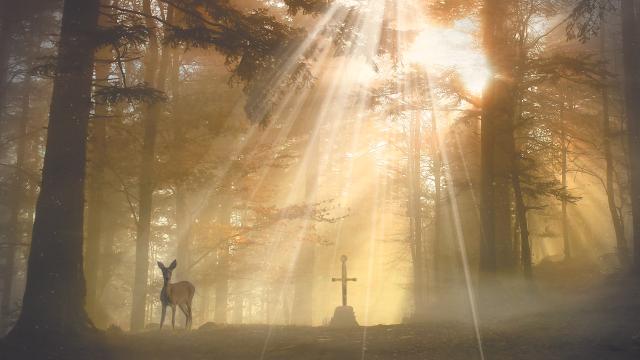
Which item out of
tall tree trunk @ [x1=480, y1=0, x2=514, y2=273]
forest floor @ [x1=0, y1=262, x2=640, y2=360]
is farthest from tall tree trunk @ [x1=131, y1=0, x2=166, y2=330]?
tall tree trunk @ [x1=480, y1=0, x2=514, y2=273]

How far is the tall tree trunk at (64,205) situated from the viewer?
928 centimetres

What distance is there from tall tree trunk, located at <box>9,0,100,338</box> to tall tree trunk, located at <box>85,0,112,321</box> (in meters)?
5.88

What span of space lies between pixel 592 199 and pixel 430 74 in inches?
932

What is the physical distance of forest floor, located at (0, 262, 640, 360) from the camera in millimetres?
7891

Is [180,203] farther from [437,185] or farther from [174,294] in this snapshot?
[437,185]

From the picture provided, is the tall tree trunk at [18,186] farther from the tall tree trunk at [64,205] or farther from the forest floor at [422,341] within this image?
the forest floor at [422,341]

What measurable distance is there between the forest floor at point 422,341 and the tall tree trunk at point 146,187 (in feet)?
20.5

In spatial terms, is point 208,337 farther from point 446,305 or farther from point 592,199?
point 592,199

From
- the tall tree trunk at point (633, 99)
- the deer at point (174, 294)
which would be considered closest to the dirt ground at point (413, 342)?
the deer at point (174, 294)

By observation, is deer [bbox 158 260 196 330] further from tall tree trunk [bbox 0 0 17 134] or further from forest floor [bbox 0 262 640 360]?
tall tree trunk [bbox 0 0 17 134]

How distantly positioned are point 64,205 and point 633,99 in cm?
1603

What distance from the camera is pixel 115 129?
16031 millimetres

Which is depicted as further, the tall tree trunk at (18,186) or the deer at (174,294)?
the tall tree trunk at (18,186)

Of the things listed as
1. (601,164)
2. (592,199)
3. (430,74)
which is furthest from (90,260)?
(592,199)
